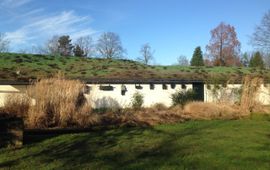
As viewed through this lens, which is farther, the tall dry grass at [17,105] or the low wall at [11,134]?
the tall dry grass at [17,105]

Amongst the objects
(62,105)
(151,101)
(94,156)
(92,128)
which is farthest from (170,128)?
(151,101)

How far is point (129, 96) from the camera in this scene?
28.0 metres

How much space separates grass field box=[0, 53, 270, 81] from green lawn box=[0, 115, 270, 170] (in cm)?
1236

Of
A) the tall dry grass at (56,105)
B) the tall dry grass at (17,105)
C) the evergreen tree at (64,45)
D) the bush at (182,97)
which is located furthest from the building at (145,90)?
the evergreen tree at (64,45)

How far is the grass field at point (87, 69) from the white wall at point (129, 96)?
2.71ft

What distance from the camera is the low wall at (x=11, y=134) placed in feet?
35.8

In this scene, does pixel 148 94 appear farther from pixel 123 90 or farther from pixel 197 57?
pixel 197 57

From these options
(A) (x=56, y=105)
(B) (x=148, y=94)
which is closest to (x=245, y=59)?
(B) (x=148, y=94)

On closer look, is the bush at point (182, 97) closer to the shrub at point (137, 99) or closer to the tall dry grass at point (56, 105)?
the shrub at point (137, 99)

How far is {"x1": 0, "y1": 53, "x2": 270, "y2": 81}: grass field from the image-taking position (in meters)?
26.0

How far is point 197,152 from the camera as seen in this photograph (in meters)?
9.80

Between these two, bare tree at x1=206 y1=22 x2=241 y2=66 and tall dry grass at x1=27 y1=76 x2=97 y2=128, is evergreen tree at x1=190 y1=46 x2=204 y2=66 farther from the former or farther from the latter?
tall dry grass at x1=27 y1=76 x2=97 y2=128

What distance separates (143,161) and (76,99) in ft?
22.8

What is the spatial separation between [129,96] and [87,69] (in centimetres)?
410
